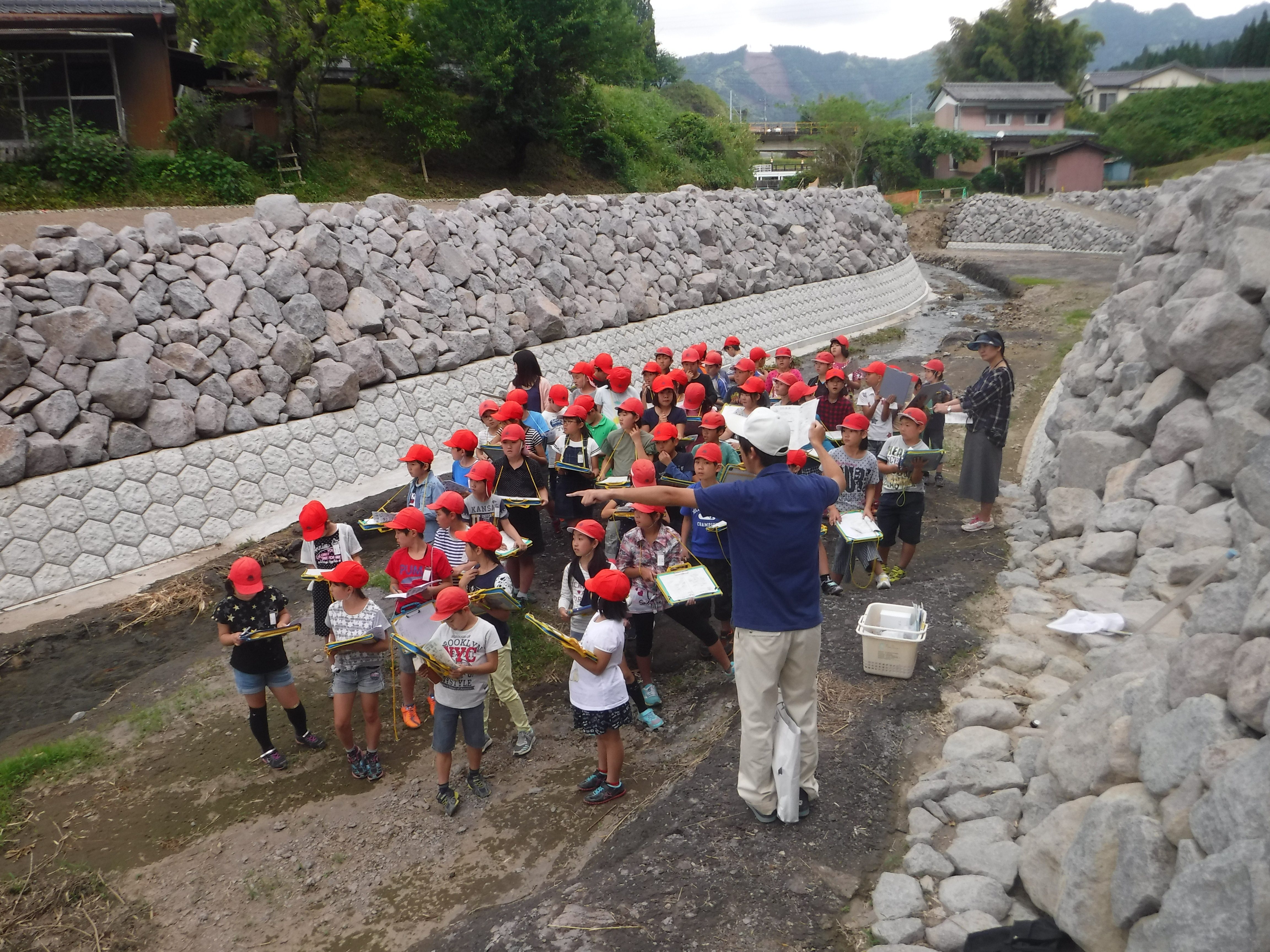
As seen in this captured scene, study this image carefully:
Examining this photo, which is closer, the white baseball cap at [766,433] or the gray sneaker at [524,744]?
the white baseball cap at [766,433]

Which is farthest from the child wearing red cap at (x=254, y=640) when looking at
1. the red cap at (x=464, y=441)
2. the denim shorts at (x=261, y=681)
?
the red cap at (x=464, y=441)

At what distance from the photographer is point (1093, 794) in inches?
155

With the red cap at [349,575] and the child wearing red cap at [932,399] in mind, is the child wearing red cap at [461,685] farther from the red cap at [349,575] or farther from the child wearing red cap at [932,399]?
the child wearing red cap at [932,399]

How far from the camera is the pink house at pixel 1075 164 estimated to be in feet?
142

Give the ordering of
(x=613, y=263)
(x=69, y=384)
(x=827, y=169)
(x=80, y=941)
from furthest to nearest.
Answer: (x=827, y=169) < (x=613, y=263) < (x=69, y=384) < (x=80, y=941)

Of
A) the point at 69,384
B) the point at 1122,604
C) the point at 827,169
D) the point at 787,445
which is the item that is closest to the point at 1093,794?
the point at 787,445

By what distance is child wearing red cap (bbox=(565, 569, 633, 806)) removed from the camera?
512 cm

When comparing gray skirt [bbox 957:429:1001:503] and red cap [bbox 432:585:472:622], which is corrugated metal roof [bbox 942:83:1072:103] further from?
red cap [bbox 432:585:472:622]

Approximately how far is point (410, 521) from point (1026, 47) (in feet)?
224

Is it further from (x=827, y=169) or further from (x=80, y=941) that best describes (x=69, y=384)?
(x=827, y=169)

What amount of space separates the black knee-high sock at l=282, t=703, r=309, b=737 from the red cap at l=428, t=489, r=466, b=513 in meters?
1.65

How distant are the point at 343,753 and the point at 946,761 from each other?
404cm

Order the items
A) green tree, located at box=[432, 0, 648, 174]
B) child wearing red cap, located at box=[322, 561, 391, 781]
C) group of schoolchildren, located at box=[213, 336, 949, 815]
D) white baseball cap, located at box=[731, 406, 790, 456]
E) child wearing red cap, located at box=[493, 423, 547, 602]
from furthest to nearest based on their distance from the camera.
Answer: green tree, located at box=[432, 0, 648, 174] → child wearing red cap, located at box=[493, 423, 547, 602] → child wearing red cap, located at box=[322, 561, 391, 781] → group of schoolchildren, located at box=[213, 336, 949, 815] → white baseball cap, located at box=[731, 406, 790, 456]

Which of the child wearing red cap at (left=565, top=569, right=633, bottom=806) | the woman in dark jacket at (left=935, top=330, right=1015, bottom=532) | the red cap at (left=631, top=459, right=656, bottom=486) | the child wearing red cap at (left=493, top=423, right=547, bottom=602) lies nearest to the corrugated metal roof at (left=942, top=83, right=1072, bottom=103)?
the woman in dark jacket at (left=935, top=330, right=1015, bottom=532)
